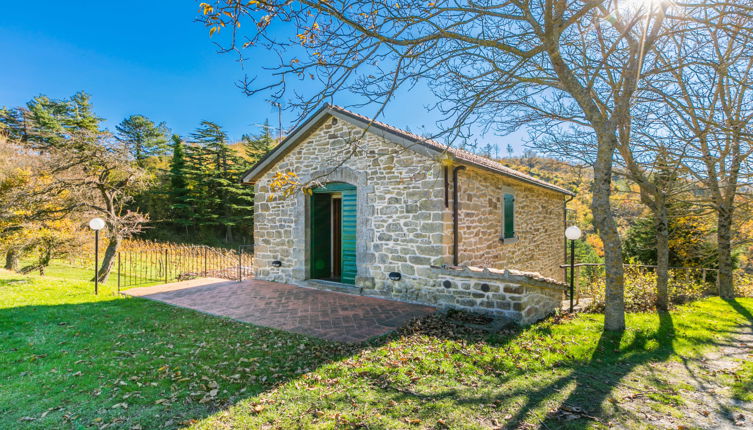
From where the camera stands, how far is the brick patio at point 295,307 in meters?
5.82

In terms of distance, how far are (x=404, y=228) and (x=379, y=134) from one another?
2326 millimetres

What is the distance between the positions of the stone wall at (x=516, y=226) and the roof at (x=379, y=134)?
0.40 m

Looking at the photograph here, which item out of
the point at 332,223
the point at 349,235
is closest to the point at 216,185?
the point at 332,223

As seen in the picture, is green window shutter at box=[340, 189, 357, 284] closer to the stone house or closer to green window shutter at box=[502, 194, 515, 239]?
the stone house

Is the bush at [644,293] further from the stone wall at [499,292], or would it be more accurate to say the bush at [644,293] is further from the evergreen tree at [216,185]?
the evergreen tree at [216,185]

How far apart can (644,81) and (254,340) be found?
8.18 meters

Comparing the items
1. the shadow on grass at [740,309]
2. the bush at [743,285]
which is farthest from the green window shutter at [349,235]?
the bush at [743,285]

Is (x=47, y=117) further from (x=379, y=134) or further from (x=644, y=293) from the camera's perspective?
(x=644, y=293)

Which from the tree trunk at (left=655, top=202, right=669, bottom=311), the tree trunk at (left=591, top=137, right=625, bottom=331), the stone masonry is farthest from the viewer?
the tree trunk at (left=655, top=202, right=669, bottom=311)

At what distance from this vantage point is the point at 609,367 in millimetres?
4297

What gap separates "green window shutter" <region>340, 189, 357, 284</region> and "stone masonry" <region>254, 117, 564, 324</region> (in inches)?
20.2

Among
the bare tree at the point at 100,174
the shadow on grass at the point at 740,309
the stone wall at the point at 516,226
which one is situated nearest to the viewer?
the shadow on grass at the point at 740,309

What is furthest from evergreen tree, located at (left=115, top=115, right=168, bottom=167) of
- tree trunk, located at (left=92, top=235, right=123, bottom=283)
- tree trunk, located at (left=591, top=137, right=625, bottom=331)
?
tree trunk, located at (left=591, top=137, right=625, bottom=331)

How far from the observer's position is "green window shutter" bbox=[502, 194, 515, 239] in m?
9.82
